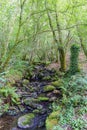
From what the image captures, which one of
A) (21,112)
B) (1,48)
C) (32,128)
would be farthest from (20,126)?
(1,48)

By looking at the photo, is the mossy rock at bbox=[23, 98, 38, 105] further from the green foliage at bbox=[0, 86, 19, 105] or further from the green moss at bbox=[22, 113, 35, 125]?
the green moss at bbox=[22, 113, 35, 125]

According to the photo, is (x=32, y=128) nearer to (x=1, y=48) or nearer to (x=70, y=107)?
(x=70, y=107)

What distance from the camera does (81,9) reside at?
51.2 ft

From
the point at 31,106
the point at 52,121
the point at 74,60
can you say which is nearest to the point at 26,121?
the point at 52,121

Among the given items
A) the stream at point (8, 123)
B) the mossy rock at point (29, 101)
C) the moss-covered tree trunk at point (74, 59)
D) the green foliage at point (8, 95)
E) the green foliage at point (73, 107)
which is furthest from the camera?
the moss-covered tree trunk at point (74, 59)

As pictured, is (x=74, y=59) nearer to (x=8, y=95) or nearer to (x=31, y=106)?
(x=31, y=106)

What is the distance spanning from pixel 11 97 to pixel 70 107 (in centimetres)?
317

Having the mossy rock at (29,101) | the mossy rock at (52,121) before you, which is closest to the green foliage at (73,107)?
the mossy rock at (52,121)

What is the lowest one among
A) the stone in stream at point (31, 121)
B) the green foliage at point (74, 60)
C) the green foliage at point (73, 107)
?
the stone in stream at point (31, 121)

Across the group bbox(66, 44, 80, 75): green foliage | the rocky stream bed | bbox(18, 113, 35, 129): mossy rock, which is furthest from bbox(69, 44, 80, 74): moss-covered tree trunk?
bbox(18, 113, 35, 129): mossy rock

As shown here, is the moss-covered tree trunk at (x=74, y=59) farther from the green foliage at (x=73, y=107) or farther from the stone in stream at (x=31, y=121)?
the stone in stream at (x=31, y=121)

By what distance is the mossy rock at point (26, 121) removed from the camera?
340 inches

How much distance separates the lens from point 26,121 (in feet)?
29.2

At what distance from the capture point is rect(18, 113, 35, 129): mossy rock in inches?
340
